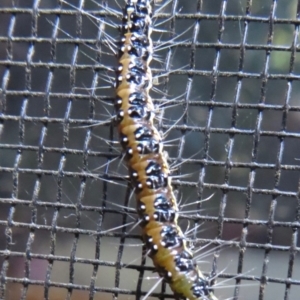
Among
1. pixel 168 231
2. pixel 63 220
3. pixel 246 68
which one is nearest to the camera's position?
pixel 168 231

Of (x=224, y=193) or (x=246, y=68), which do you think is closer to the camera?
(x=224, y=193)

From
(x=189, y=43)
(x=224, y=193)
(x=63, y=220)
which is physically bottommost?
(x=63, y=220)

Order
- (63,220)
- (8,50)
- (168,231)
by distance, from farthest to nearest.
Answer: (63,220) < (8,50) < (168,231)

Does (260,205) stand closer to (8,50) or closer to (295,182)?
(295,182)

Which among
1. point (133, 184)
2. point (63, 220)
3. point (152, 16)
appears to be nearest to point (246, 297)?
point (63, 220)

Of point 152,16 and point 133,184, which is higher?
point 152,16
